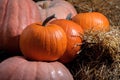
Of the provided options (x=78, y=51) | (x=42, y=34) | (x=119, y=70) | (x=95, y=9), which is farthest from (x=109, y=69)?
(x=95, y=9)

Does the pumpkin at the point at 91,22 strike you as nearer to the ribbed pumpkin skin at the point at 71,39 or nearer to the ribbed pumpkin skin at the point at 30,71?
the ribbed pumpkin skin at the point at 71,39

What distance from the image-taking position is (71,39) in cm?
332

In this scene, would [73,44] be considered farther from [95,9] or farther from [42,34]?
[95,9]

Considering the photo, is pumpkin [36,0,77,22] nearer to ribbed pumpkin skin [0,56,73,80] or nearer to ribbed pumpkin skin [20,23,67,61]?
ribbed pumpkin skin [20,23,67,61]

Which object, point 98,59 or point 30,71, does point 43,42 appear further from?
point 98,59

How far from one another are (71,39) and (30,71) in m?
0.57

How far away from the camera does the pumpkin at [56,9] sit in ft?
13.7

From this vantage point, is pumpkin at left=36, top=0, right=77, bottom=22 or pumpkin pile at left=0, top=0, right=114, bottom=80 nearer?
pumpkin pile at left=0, top=0, right=114, bottom=80

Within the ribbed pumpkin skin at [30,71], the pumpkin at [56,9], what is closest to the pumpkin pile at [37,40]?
the ribbed pumpkin skin at [30,71]

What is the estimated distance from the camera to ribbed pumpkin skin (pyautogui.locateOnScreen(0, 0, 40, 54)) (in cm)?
342

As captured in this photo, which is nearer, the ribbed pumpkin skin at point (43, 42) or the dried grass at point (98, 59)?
the ribbed pumpkin skin at point (43, 42)

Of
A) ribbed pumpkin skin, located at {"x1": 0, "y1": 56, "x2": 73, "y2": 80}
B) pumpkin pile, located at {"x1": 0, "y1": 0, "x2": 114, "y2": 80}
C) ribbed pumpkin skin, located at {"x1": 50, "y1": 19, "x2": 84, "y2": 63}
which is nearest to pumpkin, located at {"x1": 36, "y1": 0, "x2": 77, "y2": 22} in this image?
pumpkin pile, located at {"x1": 0, "y1": 0, "x2": 114, "y2": 80}

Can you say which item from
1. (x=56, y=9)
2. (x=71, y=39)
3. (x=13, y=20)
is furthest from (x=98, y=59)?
(x=56, y=9)

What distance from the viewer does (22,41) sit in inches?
125
